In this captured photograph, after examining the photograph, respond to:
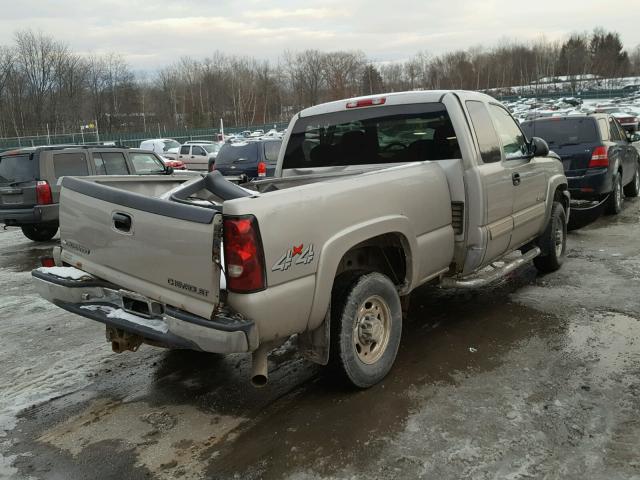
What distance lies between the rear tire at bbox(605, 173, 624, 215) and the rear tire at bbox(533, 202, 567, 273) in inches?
167

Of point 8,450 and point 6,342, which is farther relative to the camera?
point 6,342

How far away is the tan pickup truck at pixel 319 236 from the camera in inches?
124

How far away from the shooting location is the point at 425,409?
3.68 m

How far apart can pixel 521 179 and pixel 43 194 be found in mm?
8220

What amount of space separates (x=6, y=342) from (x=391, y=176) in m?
3.91

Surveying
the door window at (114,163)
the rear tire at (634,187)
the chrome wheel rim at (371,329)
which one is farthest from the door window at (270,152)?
the chrome wheel rim at (371,329)

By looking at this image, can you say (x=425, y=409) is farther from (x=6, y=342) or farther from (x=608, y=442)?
(x=6, y=342)

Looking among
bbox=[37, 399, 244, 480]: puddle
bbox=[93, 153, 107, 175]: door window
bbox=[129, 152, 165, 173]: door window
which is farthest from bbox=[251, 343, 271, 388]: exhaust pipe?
bbox=[129, 152, 165, 173]: door window

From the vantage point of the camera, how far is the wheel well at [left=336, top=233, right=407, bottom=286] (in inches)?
160

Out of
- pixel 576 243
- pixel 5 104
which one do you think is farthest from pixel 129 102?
pixel 576 243

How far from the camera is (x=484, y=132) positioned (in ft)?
16.8

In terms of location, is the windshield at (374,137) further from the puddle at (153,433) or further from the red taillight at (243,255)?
the puddle at (153,433)

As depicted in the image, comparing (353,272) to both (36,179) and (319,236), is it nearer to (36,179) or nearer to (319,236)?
(319,236)

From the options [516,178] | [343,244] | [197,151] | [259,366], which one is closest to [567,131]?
[516,178]
